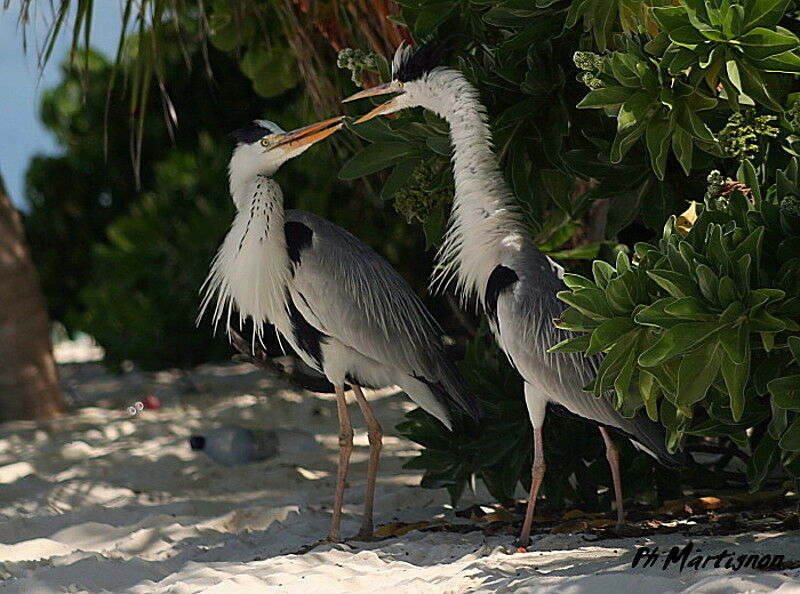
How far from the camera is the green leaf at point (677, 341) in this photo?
2539 millimetres

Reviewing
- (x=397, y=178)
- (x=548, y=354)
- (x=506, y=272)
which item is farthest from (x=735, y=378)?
(x=397, y=178)

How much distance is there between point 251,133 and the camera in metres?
4.05

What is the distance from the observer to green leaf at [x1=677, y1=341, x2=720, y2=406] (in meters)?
2.64

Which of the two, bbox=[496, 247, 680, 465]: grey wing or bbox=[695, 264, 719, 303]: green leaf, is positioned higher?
bbox=[695, 264, 719, 303]: green leaf

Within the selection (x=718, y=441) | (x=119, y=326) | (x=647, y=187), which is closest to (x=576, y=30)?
(x=647, y=187)

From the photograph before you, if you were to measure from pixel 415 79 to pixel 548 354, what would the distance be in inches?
38.9

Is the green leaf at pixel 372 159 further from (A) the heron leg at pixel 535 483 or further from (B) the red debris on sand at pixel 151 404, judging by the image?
(B) the red debris on sand at pixel 151 404

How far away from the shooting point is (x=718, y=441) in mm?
4969

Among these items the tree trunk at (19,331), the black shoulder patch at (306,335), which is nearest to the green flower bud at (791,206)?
the black shoulder patch at (306,335)

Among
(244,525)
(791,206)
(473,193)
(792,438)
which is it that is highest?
(473,193)

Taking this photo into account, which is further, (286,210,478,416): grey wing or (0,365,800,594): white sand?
(286,210,478,416): grey wing

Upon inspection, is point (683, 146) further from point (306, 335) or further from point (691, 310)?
point (306, 335)

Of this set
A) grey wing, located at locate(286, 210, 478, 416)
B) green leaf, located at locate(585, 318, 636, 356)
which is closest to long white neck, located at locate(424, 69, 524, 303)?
grey wing, located at locate(286, 210, 478, 416)

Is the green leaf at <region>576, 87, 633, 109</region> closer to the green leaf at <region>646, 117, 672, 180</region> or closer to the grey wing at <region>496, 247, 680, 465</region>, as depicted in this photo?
the green leaf at <region>646, 117, 672, 180</region>
